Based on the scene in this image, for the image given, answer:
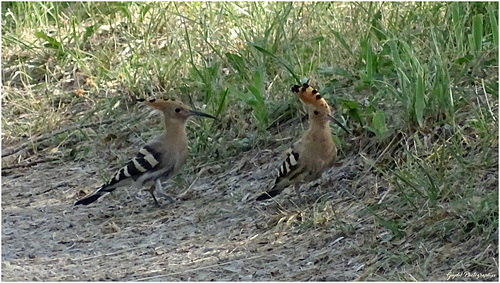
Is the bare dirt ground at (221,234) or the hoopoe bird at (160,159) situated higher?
the hoopoe bird at (160,159)

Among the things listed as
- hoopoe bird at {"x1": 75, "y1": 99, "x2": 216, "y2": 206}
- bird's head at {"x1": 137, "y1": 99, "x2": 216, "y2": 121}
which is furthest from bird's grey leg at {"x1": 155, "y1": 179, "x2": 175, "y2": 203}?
bird's head at {"x1": 137, "y1": 99, "x2": 216, "y2": 121}

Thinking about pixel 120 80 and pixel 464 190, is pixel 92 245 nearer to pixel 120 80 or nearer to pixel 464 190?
pixel 464 190

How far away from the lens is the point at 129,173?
17.3 feet

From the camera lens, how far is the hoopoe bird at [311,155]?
4.71m

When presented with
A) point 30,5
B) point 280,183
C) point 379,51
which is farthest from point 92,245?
point 30,5

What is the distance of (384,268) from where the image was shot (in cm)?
371

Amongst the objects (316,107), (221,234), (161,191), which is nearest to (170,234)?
(221,234)

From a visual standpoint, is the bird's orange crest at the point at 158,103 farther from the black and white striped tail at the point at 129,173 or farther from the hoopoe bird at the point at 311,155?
the hoopoe bird at the point at 311,155

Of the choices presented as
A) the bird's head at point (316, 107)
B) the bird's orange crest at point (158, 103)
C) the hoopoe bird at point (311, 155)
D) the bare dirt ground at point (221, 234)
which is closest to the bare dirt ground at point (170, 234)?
the bare dirt ground at point (221, 234)

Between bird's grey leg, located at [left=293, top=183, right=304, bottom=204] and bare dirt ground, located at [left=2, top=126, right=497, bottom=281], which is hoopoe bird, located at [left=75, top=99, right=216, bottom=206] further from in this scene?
bird's grey leg, located at [left=293, top=183, right=304, bottom=204]

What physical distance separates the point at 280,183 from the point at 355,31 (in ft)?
5.63

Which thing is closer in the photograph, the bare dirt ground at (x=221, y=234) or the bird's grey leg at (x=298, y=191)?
the bare dirt ground at (x=221, y=234)

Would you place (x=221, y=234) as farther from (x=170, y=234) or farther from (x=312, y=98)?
(x=312, y=98)

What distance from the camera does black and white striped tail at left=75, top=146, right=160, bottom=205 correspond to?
17.1ft
